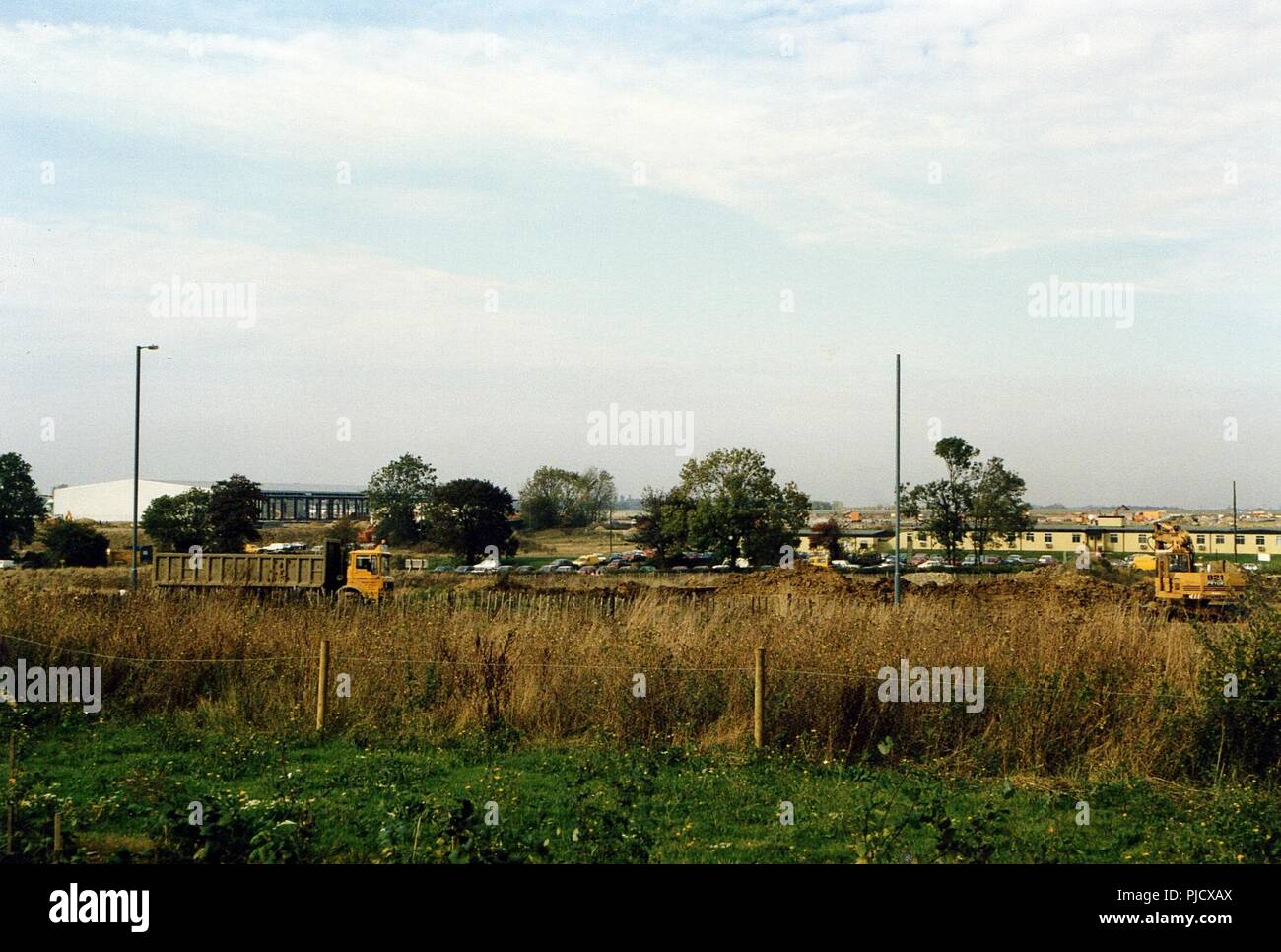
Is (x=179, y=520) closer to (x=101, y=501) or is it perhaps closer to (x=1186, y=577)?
(x=101, y=501)

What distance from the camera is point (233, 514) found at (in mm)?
47125

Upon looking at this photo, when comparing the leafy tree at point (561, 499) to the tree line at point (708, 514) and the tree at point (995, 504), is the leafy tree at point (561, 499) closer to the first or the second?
the tree line at point (708, 514)

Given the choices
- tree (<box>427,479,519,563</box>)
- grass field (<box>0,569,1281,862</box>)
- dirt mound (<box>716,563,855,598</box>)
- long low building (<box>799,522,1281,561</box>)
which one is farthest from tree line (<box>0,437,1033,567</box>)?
grass field (<box>0,569,1281,862</box>)

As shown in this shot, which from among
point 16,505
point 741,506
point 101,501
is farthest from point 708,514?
point 101,501

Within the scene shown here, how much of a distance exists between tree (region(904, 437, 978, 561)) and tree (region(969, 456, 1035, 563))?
44 cm

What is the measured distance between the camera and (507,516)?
65.4 meters

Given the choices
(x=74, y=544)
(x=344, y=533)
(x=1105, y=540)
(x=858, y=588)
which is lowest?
(x=1105, y=540)

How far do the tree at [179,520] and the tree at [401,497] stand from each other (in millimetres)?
14578

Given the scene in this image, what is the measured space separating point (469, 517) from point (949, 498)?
2672cm

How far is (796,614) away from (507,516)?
168ft

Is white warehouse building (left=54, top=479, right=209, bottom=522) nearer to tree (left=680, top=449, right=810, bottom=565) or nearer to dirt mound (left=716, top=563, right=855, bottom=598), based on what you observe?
tree (left=680, top=449, right=810, bottom=565)
